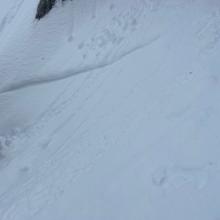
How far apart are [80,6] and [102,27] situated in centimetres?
80

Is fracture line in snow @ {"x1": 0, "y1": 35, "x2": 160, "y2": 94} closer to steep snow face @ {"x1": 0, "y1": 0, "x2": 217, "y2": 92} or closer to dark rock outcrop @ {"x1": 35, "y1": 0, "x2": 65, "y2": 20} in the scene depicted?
steep snow face @ {"x1": 0, "y1": 0, "x2": 217, "y2": 92}

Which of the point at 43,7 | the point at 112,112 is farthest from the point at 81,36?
the point at 112,112

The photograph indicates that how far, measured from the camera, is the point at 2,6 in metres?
8.97

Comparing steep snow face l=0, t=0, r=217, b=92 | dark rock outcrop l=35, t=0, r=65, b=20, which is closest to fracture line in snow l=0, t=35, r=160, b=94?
steep snow face l=0, t=0, r=217, b=92

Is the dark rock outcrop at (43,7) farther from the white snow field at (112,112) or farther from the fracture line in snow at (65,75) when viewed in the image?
the fracture line in snow at (65,75)

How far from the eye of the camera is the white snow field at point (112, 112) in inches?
204

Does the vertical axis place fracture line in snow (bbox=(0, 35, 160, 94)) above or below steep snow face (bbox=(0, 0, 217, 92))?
below

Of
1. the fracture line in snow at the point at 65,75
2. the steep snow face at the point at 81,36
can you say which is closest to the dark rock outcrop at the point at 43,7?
the steep snow face at the point at 81,36

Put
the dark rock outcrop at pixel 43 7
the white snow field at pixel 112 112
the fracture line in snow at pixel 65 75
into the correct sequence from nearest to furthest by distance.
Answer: the white snow field at pixel 112 112 → the fracture line in snow at pixel 65 75 → the dark rock outcrop at pixel 43 7

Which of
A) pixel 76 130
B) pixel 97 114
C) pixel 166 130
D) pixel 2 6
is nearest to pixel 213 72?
pixel 166 130

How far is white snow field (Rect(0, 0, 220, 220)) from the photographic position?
204 inches

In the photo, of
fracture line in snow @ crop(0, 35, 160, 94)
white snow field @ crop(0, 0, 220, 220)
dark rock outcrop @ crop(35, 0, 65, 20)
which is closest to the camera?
white snow field @ crop(0, 0, 220, 220)

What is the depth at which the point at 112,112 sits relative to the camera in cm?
620

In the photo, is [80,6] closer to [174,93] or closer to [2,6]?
[2,6]
